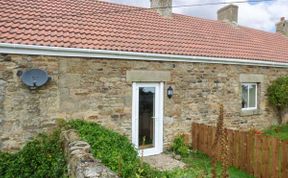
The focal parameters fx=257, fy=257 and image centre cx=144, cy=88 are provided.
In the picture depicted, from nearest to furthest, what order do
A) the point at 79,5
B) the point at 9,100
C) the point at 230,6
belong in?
the point at 9,100
the point at 79,5
the point at 230,6

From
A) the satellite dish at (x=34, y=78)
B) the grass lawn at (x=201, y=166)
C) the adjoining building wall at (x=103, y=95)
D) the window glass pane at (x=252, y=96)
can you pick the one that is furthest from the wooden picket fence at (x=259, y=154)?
the satellite dish at (x=34, y=78)

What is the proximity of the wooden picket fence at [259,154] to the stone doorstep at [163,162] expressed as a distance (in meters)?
1.52

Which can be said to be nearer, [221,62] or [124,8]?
[221,62]

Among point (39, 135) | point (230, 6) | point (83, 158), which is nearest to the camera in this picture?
point (83, 158)

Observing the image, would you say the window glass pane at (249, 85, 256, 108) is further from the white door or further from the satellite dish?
the satellite dish

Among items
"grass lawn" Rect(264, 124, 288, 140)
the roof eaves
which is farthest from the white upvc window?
the roof eaves

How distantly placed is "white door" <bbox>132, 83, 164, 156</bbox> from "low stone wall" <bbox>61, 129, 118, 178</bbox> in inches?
105

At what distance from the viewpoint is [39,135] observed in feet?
22.1

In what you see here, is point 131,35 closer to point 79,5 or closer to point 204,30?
point 79,5

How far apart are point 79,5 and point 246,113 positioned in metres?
8.16

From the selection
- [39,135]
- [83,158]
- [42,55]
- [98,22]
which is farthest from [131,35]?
[83,158]

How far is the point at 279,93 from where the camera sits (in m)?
11.7

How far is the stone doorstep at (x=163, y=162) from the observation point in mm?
7242

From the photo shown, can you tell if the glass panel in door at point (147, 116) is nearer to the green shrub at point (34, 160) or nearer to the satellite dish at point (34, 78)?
the green shrub at point (34, 160)
